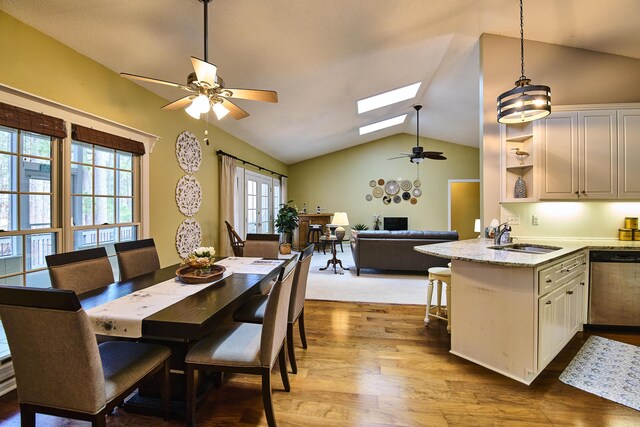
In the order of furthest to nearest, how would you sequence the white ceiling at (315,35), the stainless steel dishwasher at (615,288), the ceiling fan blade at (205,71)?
the stainless steel dishwasher at (615,288), the white ceiling at (315,35), the ceiling fan blade at (205,71)

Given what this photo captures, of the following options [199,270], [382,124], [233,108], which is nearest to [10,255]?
[199,270]

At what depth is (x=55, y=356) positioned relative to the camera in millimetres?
1254

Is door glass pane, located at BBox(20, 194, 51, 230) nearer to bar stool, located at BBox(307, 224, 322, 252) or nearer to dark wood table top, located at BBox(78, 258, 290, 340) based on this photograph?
dark wood table top, located at BBox(78, 258, 290, 340)

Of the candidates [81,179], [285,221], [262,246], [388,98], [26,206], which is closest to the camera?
[26,206]

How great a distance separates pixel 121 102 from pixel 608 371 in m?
5.01

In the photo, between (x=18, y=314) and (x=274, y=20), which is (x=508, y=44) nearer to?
(x=274, y=20)

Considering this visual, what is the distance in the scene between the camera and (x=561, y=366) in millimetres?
2330

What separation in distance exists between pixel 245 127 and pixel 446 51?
11.3ft

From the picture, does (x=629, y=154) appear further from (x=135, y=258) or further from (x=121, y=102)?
(x=121, y=102)

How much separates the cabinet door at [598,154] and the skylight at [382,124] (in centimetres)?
435

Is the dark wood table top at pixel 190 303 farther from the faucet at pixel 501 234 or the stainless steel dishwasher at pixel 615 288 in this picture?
the stainless steel dishwasher at pixel 615 288

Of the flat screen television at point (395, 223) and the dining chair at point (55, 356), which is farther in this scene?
the flat screen television at point (395, 223)

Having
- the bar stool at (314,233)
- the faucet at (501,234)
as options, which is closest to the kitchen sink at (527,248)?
the faucet at (501,234)

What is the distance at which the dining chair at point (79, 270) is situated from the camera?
1888mm
